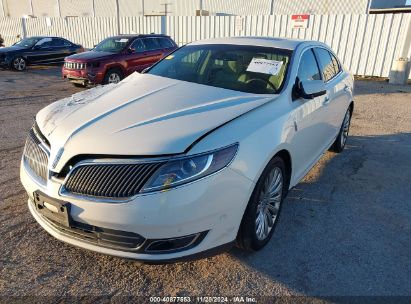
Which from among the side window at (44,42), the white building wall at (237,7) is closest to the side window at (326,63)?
the side window at (44,42)

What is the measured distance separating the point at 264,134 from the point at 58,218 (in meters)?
1.56

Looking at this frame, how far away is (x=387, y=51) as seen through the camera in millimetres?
12180

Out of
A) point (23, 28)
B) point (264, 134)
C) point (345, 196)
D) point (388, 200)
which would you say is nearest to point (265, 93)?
point (264, 134)

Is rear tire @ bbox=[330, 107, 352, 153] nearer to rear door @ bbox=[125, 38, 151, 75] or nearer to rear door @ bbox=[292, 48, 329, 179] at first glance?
rear door @ bbox=[292, 48, 329, 179]

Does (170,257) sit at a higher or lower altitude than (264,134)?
lower

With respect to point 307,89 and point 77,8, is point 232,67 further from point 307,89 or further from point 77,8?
point 77,8

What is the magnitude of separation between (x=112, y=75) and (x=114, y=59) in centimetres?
47

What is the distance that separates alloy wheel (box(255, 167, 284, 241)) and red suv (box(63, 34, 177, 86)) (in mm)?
7591

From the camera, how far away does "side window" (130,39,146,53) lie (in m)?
10.7

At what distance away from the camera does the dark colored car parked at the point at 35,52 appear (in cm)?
1421

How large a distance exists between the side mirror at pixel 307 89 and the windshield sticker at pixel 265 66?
0.26m

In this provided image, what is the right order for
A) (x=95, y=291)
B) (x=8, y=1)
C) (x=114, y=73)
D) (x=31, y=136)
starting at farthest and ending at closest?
(x=8, y=1) < (x=114, y=73) < (x=31, y=136) < (x=95, y=291)

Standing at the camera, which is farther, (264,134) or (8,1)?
(8,1)

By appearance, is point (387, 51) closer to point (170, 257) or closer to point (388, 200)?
point (388, 200)
